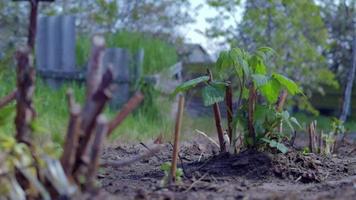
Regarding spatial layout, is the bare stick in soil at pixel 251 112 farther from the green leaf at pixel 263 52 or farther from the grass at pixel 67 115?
the grass at pixel 67 115

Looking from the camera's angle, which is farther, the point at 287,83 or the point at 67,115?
the point at 67,115

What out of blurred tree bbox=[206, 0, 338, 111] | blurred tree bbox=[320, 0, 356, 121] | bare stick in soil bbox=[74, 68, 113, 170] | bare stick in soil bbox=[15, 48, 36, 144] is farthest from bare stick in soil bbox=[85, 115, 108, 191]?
blurred tree bbox=[320, 0, 356, 121]

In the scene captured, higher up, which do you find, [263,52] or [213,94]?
[263,52]

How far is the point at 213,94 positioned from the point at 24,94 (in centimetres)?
121

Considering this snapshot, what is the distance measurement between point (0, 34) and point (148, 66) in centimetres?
221

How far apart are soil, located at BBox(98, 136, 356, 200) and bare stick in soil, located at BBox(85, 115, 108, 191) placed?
0.44 m

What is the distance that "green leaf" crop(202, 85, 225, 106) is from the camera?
2628 mm

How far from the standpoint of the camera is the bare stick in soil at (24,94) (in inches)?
61.0

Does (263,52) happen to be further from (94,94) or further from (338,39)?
(338,39)

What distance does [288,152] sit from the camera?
9.21 feet

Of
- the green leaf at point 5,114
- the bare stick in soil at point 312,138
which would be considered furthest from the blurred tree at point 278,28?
the green leaf at point 5,114

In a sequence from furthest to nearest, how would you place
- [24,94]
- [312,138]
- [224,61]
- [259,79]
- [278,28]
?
1. [278,28]
2. [312,138]
3. [224,61]
4. [259,79]
5. [24,94]

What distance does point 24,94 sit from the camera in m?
1.61

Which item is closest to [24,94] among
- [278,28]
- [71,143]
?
[71,143]
